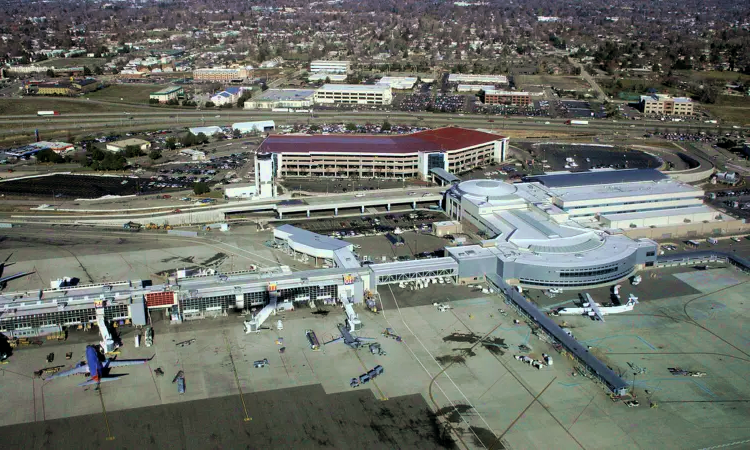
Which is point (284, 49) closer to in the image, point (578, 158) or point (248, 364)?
point (578, 158)

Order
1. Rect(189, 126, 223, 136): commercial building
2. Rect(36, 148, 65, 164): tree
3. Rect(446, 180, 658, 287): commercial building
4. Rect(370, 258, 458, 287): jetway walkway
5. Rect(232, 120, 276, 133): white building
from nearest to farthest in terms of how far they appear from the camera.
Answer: Rect(370, 258, 458, 287): jetway walkway, Rect(446, 180, 658, 287): commercial building, Rect(36, 148, 65, 164): tree, Rect(189, 126, 223, 136): commercial building, Rect(232, 120, 276, 133): white building

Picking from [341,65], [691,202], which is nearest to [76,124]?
[341,65]

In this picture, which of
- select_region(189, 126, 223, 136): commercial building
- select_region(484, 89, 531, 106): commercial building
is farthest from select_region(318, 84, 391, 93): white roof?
select_region(189, 126, 223, 136): commercial building

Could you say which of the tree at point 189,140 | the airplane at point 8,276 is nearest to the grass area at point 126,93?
the tree at point 189,140

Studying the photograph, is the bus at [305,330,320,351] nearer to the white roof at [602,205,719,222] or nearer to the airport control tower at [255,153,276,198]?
the airport control tower at [255,153,276,198]

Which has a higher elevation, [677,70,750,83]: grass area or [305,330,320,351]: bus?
[677,70,750,83]: grass area

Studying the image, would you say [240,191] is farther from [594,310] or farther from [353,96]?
[353,96]

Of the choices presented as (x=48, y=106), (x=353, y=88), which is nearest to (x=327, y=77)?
(x=353, y=88)
